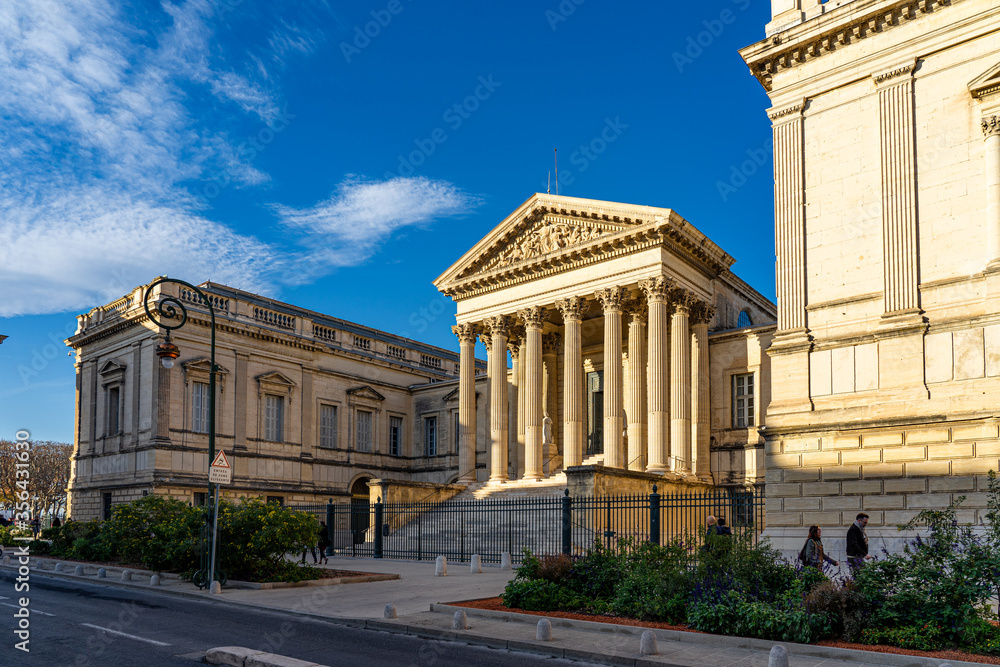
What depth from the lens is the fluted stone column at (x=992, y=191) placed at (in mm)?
17109

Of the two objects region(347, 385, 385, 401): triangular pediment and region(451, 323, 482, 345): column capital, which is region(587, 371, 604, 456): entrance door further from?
region(347, 385, 385, 401): triangular pediment

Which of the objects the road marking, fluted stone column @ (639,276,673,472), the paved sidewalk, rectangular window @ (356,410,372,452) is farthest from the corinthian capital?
rectangular window @ (356,410,372,452)

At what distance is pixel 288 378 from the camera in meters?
43.6

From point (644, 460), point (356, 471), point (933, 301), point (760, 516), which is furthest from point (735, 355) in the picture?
point (356, 471)

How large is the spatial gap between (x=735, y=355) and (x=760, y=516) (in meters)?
8.54

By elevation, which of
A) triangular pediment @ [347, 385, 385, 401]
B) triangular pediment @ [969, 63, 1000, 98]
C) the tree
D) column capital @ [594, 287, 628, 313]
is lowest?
the tree

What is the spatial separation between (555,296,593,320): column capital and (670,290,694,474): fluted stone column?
159 inches

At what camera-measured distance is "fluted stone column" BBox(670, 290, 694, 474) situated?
33.3 metres

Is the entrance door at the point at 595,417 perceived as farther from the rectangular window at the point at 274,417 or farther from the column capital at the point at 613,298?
the rectangular window at the point at 274,417

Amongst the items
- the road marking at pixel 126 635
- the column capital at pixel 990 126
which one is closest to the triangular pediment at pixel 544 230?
the column capital at pixel 990 126

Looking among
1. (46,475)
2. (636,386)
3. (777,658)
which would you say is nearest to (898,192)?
(777,658)

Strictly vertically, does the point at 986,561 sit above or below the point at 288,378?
below

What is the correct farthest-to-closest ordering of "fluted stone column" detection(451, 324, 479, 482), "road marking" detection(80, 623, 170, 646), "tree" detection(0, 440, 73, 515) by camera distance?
A: "tree" detection(0, 440, 73, 515)
"fluted stone column" detection(451, 324, 479, 482)
"road marking" detection(80, 623, 170, 646)

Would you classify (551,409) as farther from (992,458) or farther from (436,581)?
(992,458)
